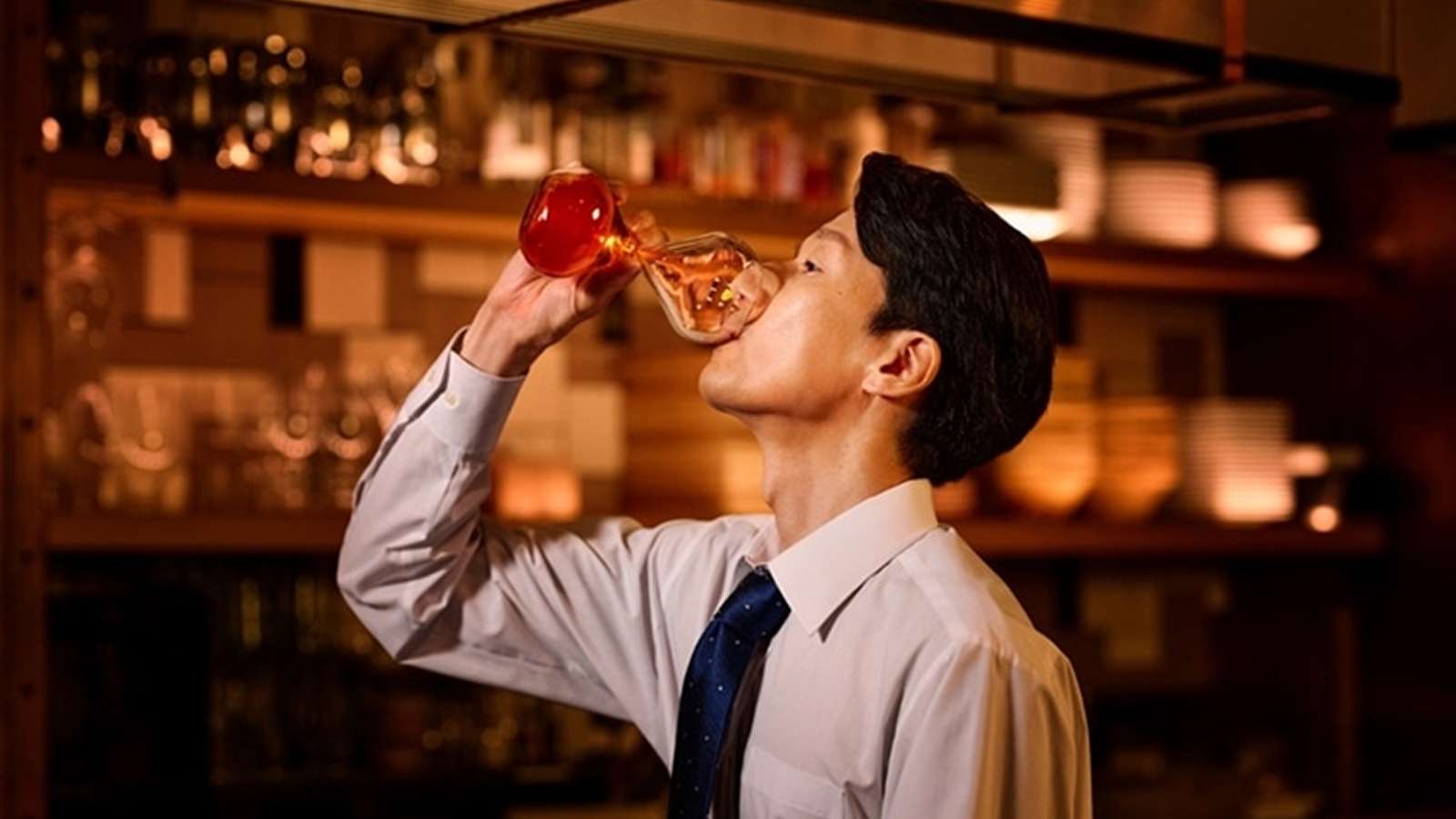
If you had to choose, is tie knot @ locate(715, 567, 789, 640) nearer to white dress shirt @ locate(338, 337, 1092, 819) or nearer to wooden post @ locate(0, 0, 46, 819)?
white dress shirt @ locate(338, 337, 1092, 819)

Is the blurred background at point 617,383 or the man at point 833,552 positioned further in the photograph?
the blurred background at point 617,383

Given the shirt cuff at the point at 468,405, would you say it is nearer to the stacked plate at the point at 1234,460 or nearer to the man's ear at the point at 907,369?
the man's ear at the point at 907,369

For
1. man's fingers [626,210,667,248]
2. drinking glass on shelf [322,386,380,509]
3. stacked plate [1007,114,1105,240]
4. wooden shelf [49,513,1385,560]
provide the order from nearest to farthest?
man's fingers [626,210,667,248], wooden shelf [49,513,1385,560], drinking glass on shelf [322,386,380,509], stacked plate [1007,114,1105,240]

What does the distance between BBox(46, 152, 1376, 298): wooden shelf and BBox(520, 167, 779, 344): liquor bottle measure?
174 centimetres

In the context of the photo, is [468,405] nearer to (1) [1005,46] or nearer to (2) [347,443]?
(1) [1005,46]

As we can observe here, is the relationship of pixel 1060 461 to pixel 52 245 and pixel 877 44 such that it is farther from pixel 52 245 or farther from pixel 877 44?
pixel 877 44

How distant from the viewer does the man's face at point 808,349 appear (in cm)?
175

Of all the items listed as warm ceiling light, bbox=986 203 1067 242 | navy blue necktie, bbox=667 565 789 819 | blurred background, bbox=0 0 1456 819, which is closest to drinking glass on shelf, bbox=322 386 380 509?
blurred background, bbox=0 0 1456 819

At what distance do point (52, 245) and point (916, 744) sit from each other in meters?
2.30

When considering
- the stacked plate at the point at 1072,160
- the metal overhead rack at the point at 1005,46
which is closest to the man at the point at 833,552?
the metal overhead rack at the point at 1005,46

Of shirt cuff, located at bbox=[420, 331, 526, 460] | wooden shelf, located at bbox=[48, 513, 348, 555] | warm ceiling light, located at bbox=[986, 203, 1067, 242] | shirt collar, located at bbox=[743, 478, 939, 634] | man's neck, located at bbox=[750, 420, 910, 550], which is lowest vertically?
wooden shelf, located at bbox=[48, 513, 348, 555]

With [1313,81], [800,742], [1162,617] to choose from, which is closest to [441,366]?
[800,742]

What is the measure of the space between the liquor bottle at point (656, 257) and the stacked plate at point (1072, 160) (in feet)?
8.76

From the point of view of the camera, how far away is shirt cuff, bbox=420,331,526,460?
186cm
